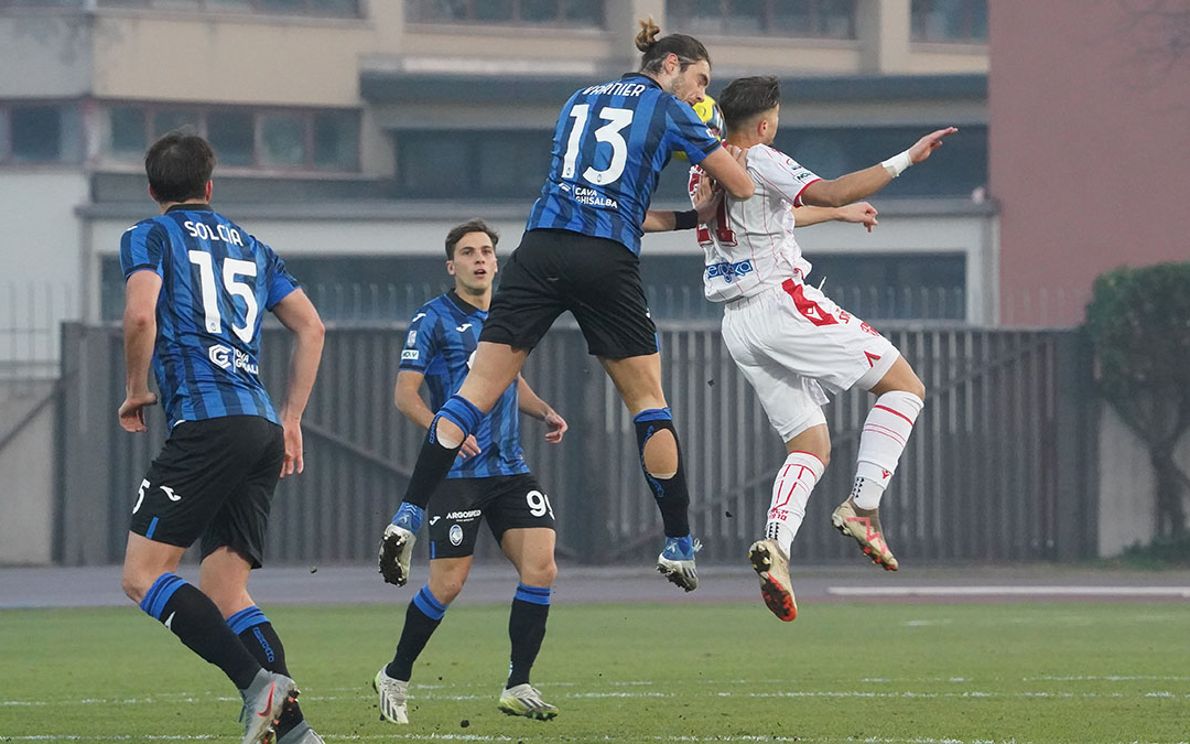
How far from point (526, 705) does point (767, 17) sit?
3734 cm

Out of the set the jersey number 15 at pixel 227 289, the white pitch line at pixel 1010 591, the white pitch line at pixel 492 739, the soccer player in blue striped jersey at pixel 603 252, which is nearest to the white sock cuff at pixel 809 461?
the soccer player in blue striped jersey at pixel 603 252

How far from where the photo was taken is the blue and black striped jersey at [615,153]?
861 cm

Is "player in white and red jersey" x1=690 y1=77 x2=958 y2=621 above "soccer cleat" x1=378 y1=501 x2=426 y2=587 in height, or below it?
above

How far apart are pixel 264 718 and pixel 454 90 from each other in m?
32.5

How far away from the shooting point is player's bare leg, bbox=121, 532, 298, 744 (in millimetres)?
7676

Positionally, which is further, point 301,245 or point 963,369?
point 301,245

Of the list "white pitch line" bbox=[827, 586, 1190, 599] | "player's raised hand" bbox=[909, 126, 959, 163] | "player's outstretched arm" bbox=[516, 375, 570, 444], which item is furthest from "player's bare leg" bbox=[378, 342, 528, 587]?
"white pitch line" bbox=[827, 586, 1190, 599]

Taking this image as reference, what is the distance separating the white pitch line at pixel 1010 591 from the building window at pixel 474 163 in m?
21.3

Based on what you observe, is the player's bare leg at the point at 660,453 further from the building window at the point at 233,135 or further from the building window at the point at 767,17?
the building window at the point at 767,17

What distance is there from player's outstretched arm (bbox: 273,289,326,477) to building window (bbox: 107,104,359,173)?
104 feet

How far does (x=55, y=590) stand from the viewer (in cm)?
2045

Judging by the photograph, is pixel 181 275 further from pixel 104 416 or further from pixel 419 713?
pixel 104 416

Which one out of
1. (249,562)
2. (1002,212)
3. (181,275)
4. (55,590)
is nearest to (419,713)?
(249,562)

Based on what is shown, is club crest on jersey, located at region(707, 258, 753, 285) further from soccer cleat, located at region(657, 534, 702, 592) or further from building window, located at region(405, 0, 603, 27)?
building window, located at region(405, 0, 603, 27)
